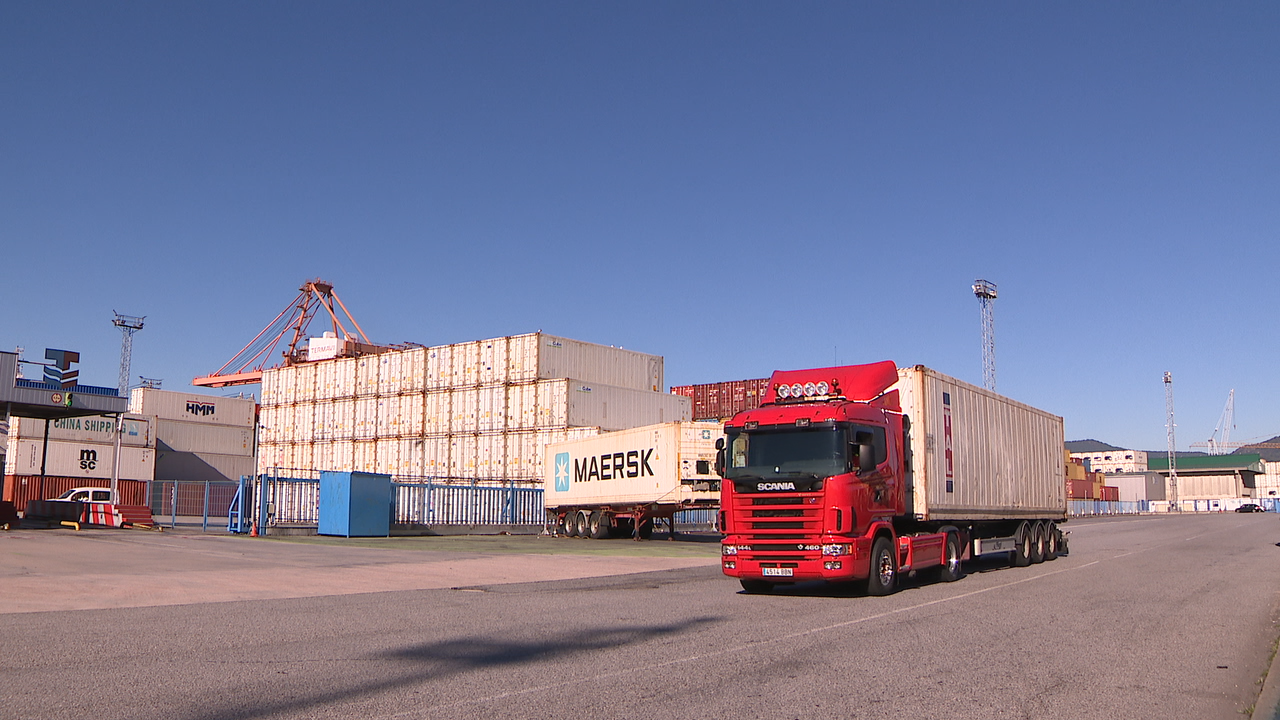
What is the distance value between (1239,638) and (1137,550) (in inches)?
799

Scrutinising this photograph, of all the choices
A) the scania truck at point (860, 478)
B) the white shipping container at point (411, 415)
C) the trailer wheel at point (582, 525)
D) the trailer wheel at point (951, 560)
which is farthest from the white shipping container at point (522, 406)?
the trailer wheel at point (951, 560)

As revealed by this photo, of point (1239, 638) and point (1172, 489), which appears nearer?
point (1239, 638)

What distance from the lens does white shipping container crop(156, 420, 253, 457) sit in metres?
74.6

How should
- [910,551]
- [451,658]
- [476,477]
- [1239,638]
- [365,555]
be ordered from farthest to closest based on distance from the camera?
[476,477] → [365,555] → [910,551] → [1239,638] → [451,658]

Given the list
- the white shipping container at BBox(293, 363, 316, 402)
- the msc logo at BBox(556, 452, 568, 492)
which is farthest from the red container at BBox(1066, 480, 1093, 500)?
the msc logo at BBox(556, 452, 568, 492)

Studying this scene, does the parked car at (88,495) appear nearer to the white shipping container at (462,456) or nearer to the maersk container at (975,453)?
the white shipping container at (462,456)

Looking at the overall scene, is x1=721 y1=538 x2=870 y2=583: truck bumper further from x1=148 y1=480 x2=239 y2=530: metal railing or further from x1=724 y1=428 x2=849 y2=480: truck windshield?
x1=148 y1=480 x2=239 y2=530: metal railing

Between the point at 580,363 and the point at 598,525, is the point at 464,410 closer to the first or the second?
the point at 580,363

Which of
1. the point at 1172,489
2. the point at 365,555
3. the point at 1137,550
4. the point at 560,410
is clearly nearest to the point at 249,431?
the point at 560,410

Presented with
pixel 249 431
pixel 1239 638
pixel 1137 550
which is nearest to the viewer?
pixel 1239 638

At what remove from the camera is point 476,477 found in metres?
51.8

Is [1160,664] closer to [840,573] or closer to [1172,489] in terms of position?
[840,573]

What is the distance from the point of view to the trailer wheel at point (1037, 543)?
79.3 feet

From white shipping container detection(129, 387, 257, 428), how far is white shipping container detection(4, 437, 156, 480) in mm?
8469
